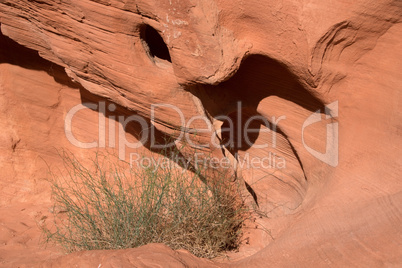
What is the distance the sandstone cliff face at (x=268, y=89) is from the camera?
275 centimetres

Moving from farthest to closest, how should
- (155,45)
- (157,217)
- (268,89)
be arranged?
(155,45), (268,89), (157,217)

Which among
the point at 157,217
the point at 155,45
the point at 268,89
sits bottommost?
the point at 157,217

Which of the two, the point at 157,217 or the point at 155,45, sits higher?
the point at 155,45

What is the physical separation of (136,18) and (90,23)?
397 mm

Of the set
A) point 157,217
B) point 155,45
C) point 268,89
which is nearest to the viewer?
point 157,217

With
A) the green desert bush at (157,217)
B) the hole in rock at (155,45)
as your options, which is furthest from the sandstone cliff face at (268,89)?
the green desert bush at (157,217)

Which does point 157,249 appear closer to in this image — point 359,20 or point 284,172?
point 284,172

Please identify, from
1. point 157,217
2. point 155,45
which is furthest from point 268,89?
point 157,217

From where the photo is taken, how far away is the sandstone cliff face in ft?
9.02

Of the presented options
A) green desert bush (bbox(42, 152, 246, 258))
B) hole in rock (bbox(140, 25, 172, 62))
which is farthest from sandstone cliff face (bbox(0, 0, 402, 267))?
green desert bush (bbox(42, 152, 246, 258))

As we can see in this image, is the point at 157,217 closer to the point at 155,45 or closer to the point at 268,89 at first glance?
the point at 268,89

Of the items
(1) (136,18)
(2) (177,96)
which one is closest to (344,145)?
(2) (177,96)

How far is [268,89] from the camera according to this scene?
357cm

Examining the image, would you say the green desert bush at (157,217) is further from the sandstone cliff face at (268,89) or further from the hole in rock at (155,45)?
the hole in rock at (155,45)
